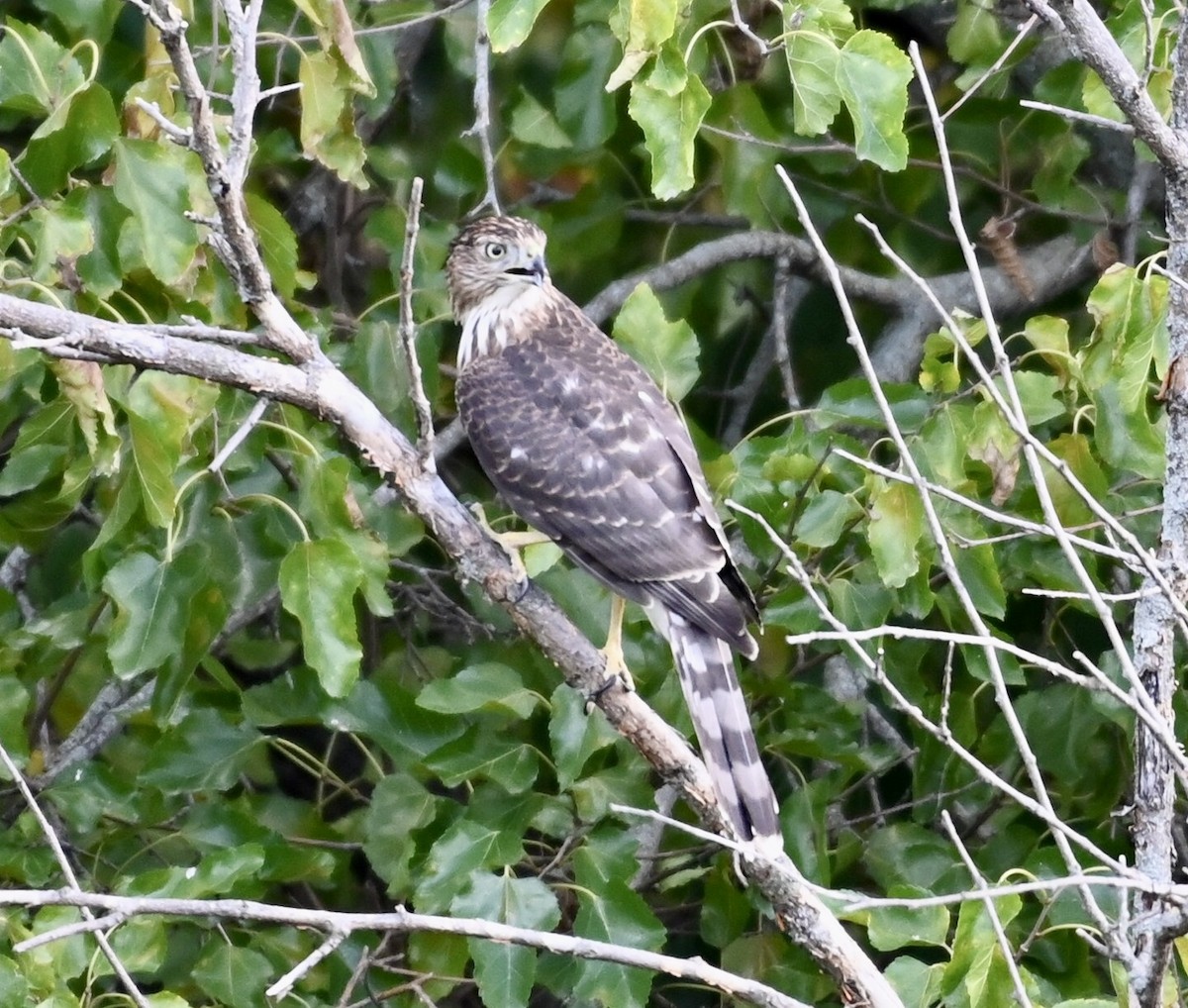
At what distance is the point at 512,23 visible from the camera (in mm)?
3430

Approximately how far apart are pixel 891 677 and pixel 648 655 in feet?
2.02

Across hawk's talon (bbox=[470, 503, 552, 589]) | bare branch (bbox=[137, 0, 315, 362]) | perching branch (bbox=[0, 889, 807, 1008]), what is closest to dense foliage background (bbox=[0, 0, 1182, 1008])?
hawk's talon (bbox=[470, 503, 552, 589])

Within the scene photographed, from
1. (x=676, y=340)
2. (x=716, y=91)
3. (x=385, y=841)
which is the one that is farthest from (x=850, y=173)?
(x=385, y=841)

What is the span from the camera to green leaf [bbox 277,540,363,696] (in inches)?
142

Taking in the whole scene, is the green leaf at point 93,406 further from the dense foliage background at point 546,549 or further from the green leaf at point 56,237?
the green leaf at point 56,237

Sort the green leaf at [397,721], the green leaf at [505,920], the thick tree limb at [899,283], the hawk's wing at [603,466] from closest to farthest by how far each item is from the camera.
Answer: the green leaf at [505,920] → the green leaf at [397,721] → the hawk's wing at [603,466] → the thick tree limb at [899,283]

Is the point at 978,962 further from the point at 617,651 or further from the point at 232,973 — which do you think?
the point at 232,973

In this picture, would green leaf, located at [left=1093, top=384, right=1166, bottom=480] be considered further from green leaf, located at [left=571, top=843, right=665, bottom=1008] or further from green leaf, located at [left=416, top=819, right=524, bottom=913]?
green leaf, located at [left=416, top=819, right=524, bottom=913]

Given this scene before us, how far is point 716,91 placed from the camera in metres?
4.98

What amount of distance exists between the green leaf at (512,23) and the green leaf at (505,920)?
172 centimetres

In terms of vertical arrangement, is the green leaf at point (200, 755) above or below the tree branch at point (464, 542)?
below

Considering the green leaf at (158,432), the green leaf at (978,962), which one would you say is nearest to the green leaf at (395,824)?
the green leaf at (158,432)

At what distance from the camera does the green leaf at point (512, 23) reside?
135 inches

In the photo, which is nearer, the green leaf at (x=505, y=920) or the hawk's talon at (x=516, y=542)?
the hawk's talon at (x=516, y=542)
